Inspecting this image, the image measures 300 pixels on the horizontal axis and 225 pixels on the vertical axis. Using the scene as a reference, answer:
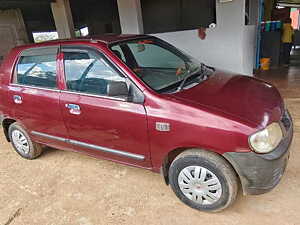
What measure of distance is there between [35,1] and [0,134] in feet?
14.2

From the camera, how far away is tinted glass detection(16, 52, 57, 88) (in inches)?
109

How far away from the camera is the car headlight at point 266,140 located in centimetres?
182

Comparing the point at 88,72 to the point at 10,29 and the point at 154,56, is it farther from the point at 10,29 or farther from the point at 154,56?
the point at 10,29

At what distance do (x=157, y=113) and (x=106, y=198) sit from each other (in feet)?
3.73

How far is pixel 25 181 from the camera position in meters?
3.00

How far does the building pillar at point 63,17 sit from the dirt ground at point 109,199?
5152mm

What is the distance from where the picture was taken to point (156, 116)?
2.11m

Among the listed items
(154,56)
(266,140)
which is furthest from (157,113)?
(154,56)

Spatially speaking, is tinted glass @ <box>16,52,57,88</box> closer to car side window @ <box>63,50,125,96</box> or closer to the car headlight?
car side window @ <box>63,50,125,96</box>

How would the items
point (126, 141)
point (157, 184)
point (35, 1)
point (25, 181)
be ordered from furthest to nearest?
1. point (35, 1)
2. point (25, 181)
3. point (157, 184)
4. point (126, 141)

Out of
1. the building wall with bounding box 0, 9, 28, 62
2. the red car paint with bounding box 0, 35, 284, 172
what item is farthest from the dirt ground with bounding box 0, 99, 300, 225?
the building wall with bounding box 0, 9, 28, 62

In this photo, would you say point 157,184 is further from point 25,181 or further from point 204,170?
point 25,181

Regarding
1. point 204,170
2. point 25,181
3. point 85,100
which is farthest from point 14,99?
point 204,170

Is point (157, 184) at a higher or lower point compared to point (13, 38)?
lower
